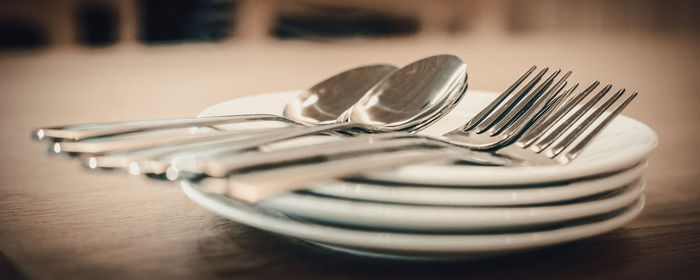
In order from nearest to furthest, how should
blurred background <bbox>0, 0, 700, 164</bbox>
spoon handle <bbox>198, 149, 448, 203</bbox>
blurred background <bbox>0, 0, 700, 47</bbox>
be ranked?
spoon handle <bbox>198, 149, 448, 203</bbox>, blurred background <bbox>0, 0, 700, 164</bbox>, blurred background <bbox>0, 0, 700, 47</bbox>

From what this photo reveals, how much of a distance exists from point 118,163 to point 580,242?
23cm

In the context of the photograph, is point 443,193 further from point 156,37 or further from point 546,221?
point 156,37

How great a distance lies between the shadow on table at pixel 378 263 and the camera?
0.96ft

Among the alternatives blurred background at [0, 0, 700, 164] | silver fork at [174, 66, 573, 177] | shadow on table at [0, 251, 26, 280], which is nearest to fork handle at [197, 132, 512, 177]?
silver fork at [174, 66, 573, 177]

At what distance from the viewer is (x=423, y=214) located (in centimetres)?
27

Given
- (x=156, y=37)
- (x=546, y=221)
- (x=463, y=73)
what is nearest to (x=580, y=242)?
(x=546, y=221)

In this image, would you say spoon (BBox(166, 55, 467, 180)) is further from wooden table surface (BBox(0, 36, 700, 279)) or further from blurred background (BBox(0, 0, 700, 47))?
blurred background (BBox(0, 0, 700, 47))

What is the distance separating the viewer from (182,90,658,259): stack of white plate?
0.88ft

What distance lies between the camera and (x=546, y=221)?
27cm

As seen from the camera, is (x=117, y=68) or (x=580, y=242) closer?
(x=580, y=242)

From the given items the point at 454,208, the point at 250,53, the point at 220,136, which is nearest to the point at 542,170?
the point at 454,208

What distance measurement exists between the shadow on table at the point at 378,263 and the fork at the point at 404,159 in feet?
0.15

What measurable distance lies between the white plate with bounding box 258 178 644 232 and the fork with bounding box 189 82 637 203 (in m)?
0.02

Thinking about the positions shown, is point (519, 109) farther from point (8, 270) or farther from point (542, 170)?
point (8, 270)
